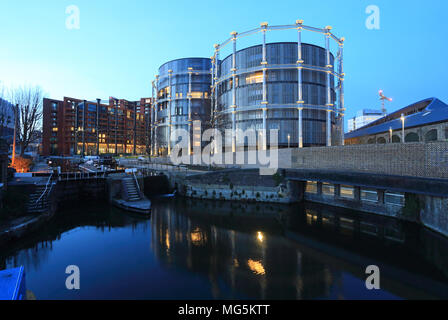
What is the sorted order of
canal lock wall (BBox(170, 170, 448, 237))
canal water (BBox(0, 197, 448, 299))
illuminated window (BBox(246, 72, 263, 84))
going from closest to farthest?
canal water (BBox(0, 197, 448, 299)) → canal lock wall (BBox(170, 170, 448, 237)) → illuminated window (BBox(246, 72, 263, 84))

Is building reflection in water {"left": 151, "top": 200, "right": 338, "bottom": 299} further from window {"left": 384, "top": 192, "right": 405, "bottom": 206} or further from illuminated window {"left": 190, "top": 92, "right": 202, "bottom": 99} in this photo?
illuminated window {"left": 190, "top": 92, "right": 202, "bottom": 99}

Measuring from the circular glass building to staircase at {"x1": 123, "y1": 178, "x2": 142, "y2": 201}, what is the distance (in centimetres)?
2407

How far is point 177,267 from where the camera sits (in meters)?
11.3

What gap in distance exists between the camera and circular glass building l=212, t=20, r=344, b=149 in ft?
141

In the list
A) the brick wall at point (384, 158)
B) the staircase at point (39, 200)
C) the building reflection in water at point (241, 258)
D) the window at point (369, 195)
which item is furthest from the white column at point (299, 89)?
the staircase at point (39, 200)

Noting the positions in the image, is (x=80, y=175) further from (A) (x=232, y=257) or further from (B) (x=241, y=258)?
(B) (x=241, y=258)

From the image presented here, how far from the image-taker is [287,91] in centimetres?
4338

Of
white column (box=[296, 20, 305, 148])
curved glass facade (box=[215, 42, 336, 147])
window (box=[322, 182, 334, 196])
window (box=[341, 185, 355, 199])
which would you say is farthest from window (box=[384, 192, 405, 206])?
curved glass facade (box=[215, 42, 336, 147])

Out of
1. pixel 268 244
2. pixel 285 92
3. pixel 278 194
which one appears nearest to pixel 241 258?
pixel 268 244

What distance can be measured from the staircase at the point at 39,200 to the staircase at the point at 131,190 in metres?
6.78

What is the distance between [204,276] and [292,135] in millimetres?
37716

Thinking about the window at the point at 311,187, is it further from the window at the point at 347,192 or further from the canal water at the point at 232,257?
the canal water at the point at 232,257

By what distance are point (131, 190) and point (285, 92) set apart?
3412 cm
